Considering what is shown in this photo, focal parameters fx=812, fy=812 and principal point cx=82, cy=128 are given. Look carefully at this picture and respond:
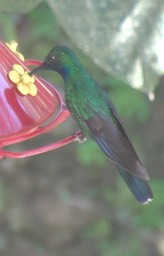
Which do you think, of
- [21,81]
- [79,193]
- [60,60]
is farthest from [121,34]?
[79,193]

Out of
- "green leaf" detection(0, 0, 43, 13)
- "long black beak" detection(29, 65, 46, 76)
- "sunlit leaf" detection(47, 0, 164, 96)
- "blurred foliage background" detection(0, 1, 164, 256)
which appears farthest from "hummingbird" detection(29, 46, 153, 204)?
"blurred foliage background" detection(0, 1, 164, 256)

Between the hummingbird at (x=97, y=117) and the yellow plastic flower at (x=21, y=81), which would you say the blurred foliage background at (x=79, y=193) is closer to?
the hummingbird at (x=97, y=117)

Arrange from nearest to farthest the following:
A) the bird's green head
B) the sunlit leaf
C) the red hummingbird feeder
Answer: the sunlit leaf
the red hummingbird feeder
the bird's green head

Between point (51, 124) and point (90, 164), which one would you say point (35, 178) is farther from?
point (51, 124)

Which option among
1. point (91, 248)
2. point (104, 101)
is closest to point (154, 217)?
point (91, 248)

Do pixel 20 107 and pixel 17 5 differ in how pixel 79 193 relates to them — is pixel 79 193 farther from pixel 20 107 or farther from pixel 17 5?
→ pixel 20 107

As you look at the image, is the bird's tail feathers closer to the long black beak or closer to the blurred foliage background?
the long black beak
